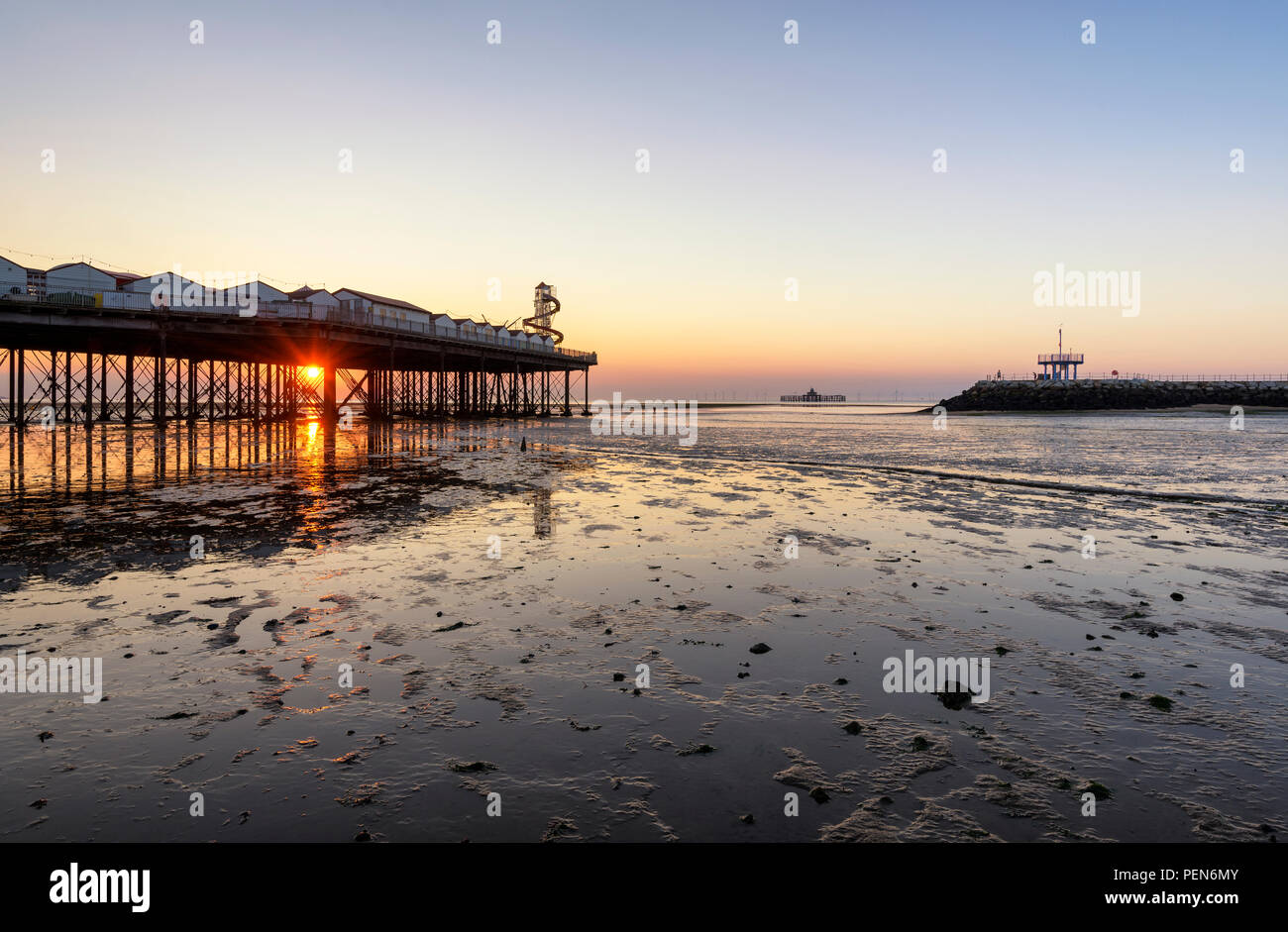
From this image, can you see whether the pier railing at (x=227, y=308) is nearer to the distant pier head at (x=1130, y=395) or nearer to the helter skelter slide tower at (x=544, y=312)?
the helter skelter slide tower at (x=544, y=312)

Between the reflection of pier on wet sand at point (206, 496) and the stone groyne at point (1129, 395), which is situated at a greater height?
the stone groyne at point (1129, 395)

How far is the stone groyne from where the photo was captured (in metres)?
107

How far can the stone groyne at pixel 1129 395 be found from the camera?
107250 millimetres

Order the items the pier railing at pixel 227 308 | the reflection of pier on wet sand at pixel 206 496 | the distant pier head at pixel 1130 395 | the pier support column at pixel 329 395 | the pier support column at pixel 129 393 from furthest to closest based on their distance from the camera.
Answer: the distant pier head at pixel 1130 395, the pier support column at pixel 329 395, the pier support column at pixel 129 393, the pier railing at pixel 227 308, the reflection of pier on wet sand at pixel 206 496

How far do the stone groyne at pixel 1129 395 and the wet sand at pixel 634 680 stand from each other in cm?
11493

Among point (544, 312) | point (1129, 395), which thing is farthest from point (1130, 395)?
point (544, 312)

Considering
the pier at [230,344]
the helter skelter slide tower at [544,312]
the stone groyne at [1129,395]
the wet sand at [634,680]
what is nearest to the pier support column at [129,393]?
the pier at [230,344]

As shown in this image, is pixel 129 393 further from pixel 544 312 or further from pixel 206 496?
pixel 544 312

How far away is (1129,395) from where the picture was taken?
108188mm

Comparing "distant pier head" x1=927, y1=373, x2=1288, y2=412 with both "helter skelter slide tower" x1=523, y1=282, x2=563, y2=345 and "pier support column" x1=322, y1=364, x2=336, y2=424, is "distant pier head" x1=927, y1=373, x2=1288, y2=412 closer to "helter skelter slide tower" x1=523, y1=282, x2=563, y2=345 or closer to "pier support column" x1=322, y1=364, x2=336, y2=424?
"helter skelter slide tower" x1=523, y1=282, x2=563, y2=345

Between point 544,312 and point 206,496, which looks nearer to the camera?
point 206,496

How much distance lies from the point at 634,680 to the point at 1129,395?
13154cm
